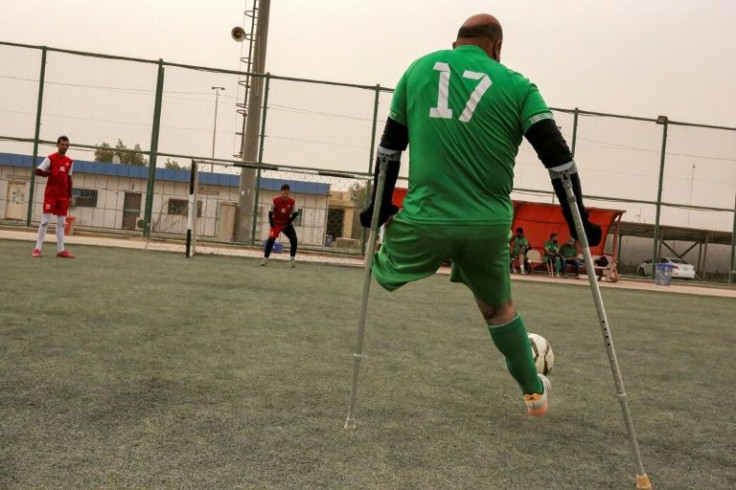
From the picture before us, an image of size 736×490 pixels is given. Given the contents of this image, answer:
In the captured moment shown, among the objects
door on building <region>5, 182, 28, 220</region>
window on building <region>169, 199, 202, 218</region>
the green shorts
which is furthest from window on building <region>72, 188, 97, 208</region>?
the green shorts

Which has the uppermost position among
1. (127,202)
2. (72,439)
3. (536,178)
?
(536,178)

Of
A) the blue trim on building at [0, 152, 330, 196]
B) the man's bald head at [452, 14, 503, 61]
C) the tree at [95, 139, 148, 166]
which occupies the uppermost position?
the tree at [95, 139, 148, 166]

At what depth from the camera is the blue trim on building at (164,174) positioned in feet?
59.9

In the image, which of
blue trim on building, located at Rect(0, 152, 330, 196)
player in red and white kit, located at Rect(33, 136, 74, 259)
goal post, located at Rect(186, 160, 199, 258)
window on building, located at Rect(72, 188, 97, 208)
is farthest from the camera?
window on building, located at Rect(72, 188, 97, 208)

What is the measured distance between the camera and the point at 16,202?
1866 cm

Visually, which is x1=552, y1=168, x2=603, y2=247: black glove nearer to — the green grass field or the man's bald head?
the man's bald head

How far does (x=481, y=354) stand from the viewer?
5.75m

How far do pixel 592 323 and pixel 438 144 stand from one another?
19.4ft

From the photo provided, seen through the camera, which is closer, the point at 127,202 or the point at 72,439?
the point at 72,439

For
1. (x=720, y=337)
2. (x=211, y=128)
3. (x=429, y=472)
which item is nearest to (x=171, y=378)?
(x=429, y=472)

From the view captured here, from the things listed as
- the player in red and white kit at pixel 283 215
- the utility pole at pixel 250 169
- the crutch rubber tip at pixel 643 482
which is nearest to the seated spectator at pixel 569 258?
the player in red and white kit at pixel 283 215

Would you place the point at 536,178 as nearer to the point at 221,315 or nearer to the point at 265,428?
the point at 221,315

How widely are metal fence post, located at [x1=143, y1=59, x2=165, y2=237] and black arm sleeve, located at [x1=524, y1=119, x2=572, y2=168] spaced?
15.9 meters

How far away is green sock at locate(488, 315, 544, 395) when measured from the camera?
11.5 ft
